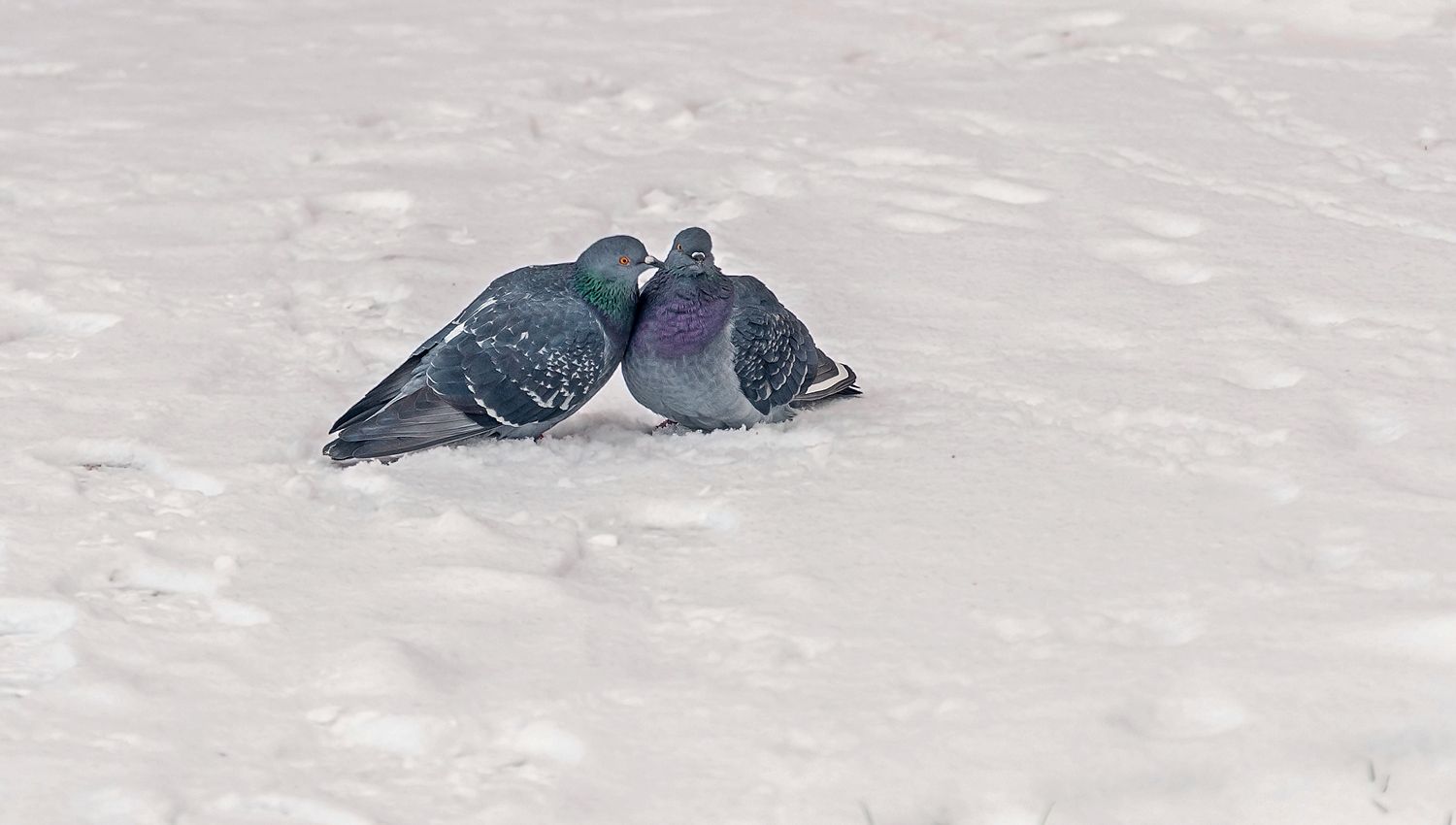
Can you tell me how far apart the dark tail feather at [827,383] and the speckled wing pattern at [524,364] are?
18.9 inches

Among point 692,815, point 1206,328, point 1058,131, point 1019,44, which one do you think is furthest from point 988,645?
point 1019,44

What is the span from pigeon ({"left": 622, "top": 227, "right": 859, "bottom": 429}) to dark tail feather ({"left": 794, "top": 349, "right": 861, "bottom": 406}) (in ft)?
0.17

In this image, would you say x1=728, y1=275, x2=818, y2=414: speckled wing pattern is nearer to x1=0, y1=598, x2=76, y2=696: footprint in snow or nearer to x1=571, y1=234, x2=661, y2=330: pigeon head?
x1=571, y1=234, x2=661, y2=330: pigeon head

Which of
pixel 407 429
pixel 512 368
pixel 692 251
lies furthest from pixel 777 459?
pixel 407 429

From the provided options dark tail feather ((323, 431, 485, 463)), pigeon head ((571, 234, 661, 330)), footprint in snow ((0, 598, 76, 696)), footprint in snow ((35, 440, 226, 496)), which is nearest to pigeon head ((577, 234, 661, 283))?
pigeon head ((571, 234, 661, 330))

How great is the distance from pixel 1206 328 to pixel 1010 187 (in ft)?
3.59

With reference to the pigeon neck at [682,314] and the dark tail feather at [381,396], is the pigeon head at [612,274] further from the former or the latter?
the dark tail feather at [381,396]

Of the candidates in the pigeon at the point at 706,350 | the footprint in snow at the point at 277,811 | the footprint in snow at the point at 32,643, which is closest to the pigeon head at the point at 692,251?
the pigeon at the point at 706,350

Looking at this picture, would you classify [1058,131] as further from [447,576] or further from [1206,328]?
[447,576]

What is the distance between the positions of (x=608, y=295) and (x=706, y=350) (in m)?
0.25

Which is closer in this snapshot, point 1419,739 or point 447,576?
point 1419,739

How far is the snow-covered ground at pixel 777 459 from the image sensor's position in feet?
7.55

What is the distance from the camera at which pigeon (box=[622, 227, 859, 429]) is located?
335cm

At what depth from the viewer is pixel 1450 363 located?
11.7 feet
